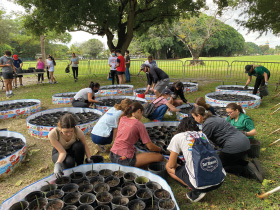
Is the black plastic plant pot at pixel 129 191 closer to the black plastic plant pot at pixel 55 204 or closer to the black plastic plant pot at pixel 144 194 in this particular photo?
the black plastic plant pot at pixel 144 194

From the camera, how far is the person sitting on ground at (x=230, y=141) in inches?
110

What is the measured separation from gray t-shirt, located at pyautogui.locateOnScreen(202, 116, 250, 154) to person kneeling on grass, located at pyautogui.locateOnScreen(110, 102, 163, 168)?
0.84m

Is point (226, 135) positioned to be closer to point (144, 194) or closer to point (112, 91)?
point (144, 194)

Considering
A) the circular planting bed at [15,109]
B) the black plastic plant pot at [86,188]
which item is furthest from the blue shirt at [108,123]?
the circular planting bed at [15,109]

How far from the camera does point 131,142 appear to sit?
2.87 meters

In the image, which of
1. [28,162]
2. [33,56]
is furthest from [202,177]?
[33,56]

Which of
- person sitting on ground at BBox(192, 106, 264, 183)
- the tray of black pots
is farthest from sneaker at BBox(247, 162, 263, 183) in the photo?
the tray of black pots

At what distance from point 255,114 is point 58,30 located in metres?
11.7

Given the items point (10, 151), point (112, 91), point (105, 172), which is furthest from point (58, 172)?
point (112, 91)

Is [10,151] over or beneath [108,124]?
beneath

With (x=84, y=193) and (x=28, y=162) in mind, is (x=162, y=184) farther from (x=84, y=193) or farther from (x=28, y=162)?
(x=28, y=162)

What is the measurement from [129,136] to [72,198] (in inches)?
40.7

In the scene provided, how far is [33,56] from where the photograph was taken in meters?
60.4

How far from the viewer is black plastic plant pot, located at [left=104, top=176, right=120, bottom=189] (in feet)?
8.42
